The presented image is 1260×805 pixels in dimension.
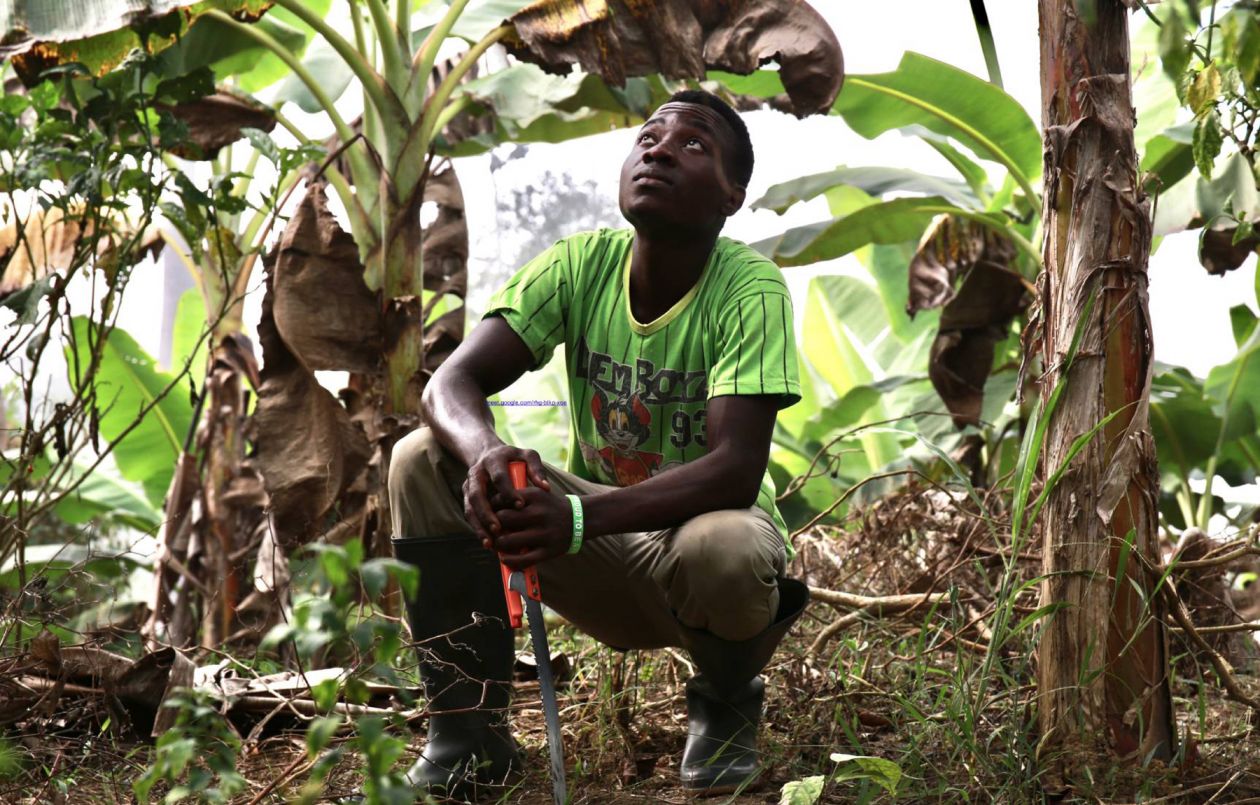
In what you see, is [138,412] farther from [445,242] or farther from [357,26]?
[357,26]

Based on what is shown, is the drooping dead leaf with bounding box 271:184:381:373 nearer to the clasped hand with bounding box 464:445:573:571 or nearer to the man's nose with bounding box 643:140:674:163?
the man's nose with bounding box 643:140:674:163

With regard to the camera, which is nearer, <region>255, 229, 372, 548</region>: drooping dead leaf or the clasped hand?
the clasped hand

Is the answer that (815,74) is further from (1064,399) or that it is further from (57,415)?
(57,415)

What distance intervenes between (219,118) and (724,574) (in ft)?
8.71

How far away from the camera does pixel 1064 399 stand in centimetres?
217

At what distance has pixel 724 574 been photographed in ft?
6.72

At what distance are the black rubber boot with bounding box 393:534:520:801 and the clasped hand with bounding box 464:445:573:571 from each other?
24 cm

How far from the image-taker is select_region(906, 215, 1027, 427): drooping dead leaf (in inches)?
178

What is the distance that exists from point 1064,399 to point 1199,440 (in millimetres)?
3215

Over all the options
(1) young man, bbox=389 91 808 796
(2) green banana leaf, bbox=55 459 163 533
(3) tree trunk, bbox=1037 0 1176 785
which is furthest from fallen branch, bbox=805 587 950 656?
(2) green banana leaf, bbox=55 459 163 533

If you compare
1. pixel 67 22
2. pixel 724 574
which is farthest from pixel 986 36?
pixel 67 22

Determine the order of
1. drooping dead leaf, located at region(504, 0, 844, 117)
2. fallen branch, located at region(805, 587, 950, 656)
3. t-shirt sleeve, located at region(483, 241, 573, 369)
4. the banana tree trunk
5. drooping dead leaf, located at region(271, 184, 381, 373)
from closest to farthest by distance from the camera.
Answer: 1. t-shirt sleeve, located at region(483, 241, 573, 369)
2. fallen branch, located at region(805, 587, 950, 656)
3. drooping dead leaf, located at region(504, 0, 844, 117)
4. drooping dead leaf, located at region(271, 184, 381, 373)
5. the banana tree trunk

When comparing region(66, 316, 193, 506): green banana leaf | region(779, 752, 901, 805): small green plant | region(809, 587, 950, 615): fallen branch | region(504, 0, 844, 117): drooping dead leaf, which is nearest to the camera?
region(779, 752, 901, 805): small green plant

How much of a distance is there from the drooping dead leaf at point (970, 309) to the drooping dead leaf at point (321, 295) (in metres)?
2.11
